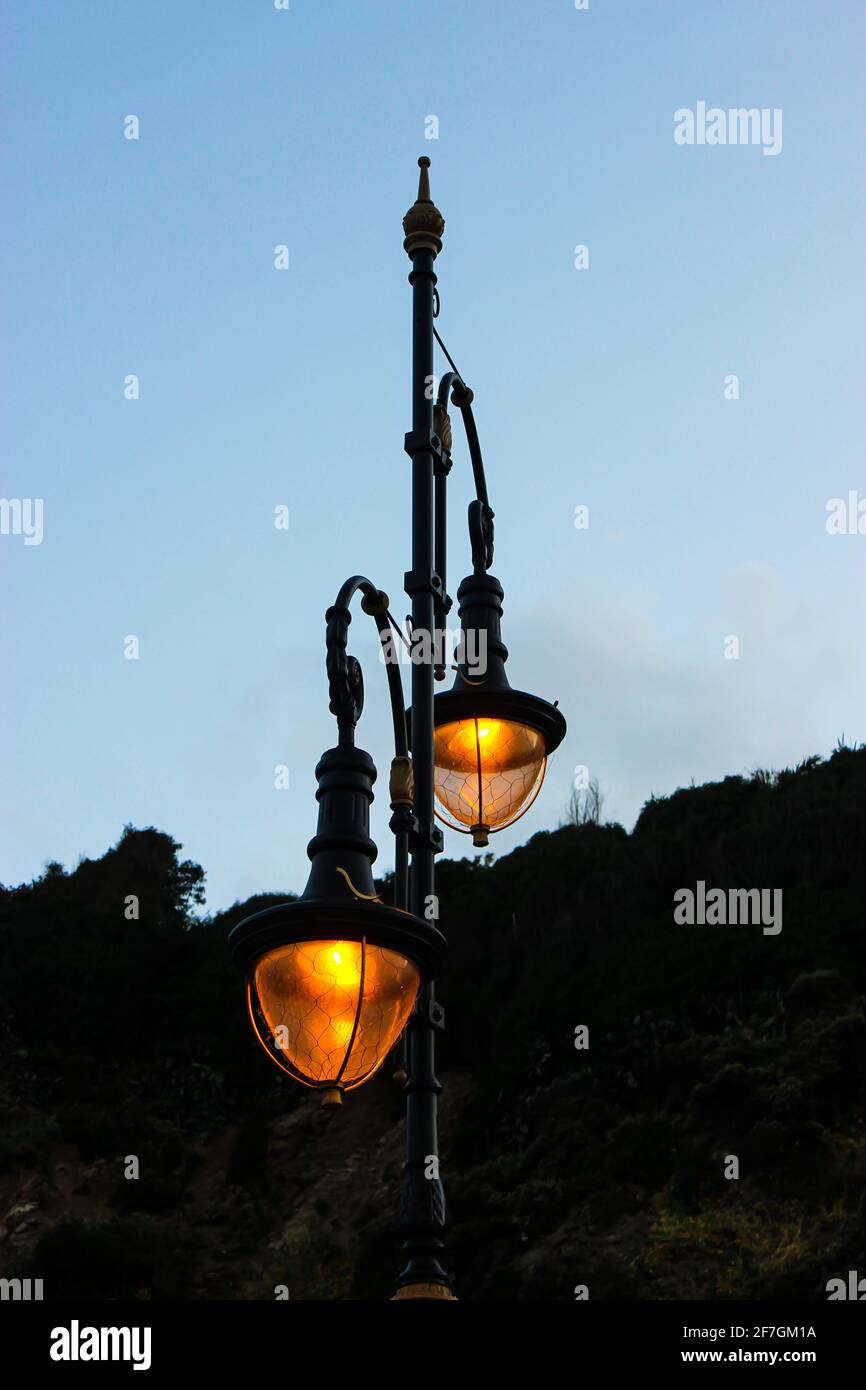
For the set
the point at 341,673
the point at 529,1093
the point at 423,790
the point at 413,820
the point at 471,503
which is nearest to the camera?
the point at 341,673

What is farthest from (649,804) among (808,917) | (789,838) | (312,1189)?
(312,1189)

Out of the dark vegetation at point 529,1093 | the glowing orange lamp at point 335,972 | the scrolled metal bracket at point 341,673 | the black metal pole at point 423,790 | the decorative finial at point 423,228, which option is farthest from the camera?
the dark vegetation at point 529,1093

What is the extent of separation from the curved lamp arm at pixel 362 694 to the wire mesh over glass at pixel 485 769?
55 cm

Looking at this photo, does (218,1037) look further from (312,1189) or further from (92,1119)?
(312,1189)

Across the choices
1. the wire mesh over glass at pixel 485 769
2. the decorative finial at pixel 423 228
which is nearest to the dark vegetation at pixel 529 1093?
the wire mesh over glass at pixel 485 769

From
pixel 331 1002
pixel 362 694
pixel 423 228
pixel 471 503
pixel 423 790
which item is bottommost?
pixel 331 1002

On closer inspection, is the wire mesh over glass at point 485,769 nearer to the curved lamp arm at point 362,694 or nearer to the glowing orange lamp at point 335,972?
the curved lamp arm at point 362,694

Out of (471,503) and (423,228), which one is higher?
(423,228)

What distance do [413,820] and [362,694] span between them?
448 millimetres

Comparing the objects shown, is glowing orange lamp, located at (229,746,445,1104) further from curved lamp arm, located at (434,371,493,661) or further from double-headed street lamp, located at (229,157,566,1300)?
curved lamp arm, located at (434,371,493,661)

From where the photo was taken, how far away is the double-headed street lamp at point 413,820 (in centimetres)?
426

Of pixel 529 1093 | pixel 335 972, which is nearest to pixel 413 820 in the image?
pixel 335 972

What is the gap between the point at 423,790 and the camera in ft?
17.1

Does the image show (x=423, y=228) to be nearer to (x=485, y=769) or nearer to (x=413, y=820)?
(x=485, y=769)
